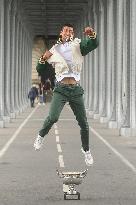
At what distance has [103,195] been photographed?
33.3ft

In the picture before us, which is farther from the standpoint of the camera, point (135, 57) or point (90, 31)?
point (135, 57)

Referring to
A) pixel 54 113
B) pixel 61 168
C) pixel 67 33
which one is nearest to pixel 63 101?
pixel 54 113

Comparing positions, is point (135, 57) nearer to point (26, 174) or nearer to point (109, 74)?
point (109, 74)

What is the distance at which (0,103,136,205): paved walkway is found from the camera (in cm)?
991

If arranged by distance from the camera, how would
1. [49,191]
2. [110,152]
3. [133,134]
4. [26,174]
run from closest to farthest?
[49,191], [26,174], [110,152], [133,134]

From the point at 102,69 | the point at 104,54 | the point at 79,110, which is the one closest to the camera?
the point at 79,110

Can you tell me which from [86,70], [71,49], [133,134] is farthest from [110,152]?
[86,70]

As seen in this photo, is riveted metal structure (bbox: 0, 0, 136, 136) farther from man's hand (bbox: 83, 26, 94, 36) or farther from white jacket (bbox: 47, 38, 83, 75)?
man's hand (bbox: 83, 26, 94, 36)

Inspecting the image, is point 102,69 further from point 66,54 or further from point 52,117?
point 52,117

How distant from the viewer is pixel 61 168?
14719 mm

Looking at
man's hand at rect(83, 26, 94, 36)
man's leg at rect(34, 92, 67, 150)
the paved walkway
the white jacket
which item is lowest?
the paved walkway

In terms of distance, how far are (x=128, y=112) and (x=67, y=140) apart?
445 cm

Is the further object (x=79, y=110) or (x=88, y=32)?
(x=79, y=110)

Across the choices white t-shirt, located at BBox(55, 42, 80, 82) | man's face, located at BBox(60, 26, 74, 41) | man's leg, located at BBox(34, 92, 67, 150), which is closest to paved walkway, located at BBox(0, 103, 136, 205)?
man's leg, located at BBox(34, 92, 67, 150)
